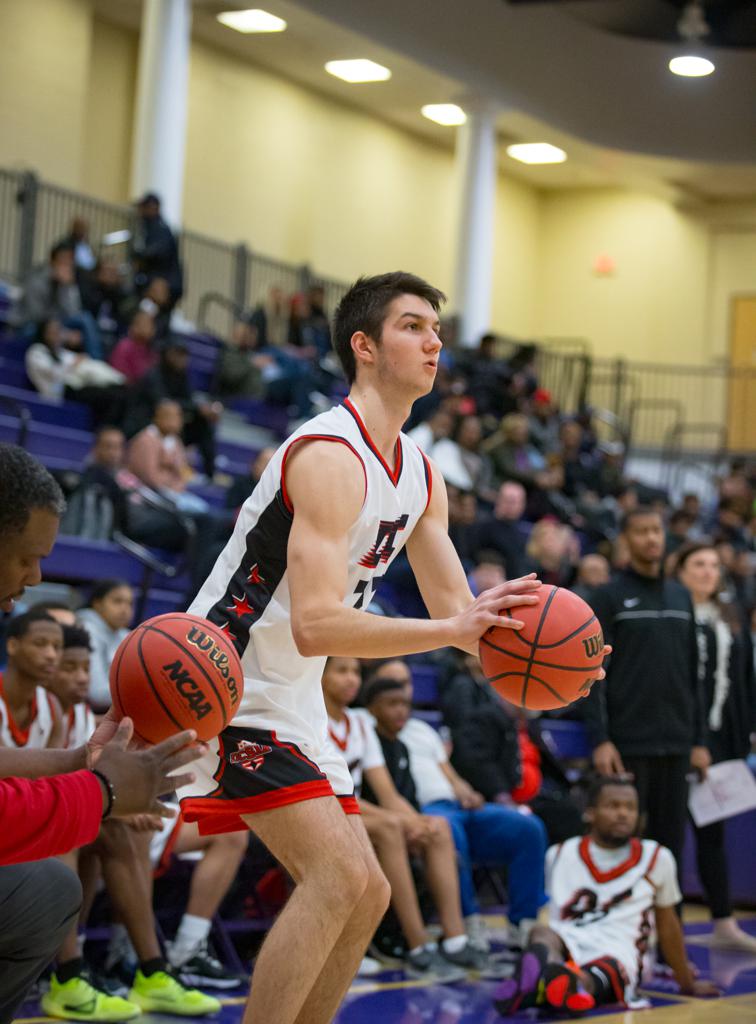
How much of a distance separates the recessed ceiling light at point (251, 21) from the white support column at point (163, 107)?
2.38m

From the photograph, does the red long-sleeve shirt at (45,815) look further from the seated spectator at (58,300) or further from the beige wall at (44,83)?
the beige wall at (44,83)

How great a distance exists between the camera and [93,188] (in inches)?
792

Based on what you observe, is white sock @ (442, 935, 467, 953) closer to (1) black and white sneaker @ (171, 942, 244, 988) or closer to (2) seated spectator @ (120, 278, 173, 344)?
(1) black and white sneaker @ (171, 942, 244, 988)

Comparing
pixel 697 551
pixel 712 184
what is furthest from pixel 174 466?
pixel 712 184

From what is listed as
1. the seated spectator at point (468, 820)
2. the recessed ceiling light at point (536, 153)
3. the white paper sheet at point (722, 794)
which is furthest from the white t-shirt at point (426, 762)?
the recessed ceiling light at point (536, 153)

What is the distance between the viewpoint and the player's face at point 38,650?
227 inches

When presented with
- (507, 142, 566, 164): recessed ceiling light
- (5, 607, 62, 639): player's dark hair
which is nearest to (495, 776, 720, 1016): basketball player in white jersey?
(5, 607, 62, 639): player's dark hair

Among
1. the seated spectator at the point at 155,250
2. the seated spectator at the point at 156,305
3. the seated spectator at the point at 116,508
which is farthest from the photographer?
the seated spectator at the point at 155,250

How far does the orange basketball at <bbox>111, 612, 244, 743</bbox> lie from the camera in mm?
3559

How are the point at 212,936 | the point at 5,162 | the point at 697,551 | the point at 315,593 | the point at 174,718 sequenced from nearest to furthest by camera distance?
the point at 174,718
the point at 315,593
the point at 212,936
the point at 697,551
the point at 5,162

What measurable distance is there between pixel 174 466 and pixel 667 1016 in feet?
20.7

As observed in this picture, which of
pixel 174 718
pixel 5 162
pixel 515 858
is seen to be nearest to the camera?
pixel 174 718

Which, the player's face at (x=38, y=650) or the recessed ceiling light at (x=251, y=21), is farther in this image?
the recessed ceiling light at (x=251, y=21)

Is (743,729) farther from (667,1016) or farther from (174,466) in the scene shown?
(174,466)
